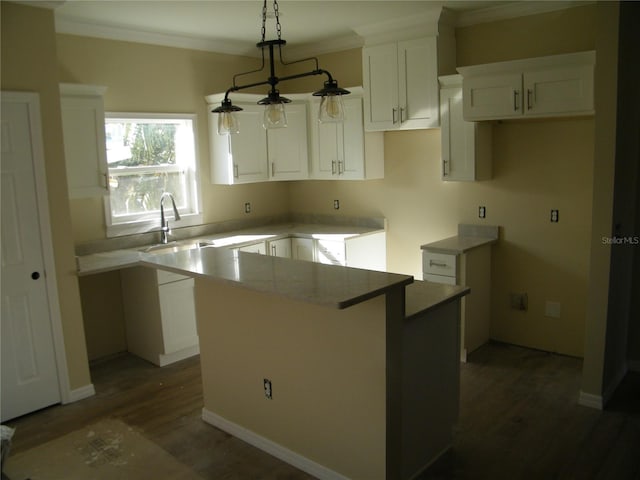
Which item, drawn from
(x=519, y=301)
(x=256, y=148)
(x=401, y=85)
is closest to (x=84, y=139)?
(x=256, y=148)

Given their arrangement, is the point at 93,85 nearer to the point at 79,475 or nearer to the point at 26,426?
the point at 26,426

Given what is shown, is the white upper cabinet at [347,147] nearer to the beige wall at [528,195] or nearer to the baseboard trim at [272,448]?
the beige wall at [528,195]

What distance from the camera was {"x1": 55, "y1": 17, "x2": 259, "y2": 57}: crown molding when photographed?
4.05 metres

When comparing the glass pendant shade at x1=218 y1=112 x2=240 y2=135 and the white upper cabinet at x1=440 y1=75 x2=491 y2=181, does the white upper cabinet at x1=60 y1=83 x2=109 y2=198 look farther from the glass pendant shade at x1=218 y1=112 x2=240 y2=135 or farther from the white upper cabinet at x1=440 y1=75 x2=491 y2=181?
the white upper cabinet at x1=440 y1=75 x2=491 y2=181

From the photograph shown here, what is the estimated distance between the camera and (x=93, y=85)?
4031 millimetres

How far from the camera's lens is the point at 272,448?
9.82 feet

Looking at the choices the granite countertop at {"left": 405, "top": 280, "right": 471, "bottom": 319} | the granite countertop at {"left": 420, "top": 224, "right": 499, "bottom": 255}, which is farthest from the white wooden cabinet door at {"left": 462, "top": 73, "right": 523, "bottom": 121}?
the granite countertop at {"left": 405, "top": 280, "right": 471, "bottom": 319}

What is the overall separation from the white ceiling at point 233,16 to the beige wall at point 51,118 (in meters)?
0.23

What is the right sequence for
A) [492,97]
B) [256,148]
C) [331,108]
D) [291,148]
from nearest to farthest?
[331,108]
[492,97]
[256,148]
[291,148]

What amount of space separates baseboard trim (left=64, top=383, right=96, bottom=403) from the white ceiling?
2502 mm

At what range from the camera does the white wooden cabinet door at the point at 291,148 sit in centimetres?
520

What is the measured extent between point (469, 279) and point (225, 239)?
213 centimetres

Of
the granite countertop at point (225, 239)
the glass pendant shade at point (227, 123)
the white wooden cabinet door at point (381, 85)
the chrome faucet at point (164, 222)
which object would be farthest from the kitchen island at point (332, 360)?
the white wooden cabinet door at point (381, 85)

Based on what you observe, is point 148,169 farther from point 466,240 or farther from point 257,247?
point 466,240
